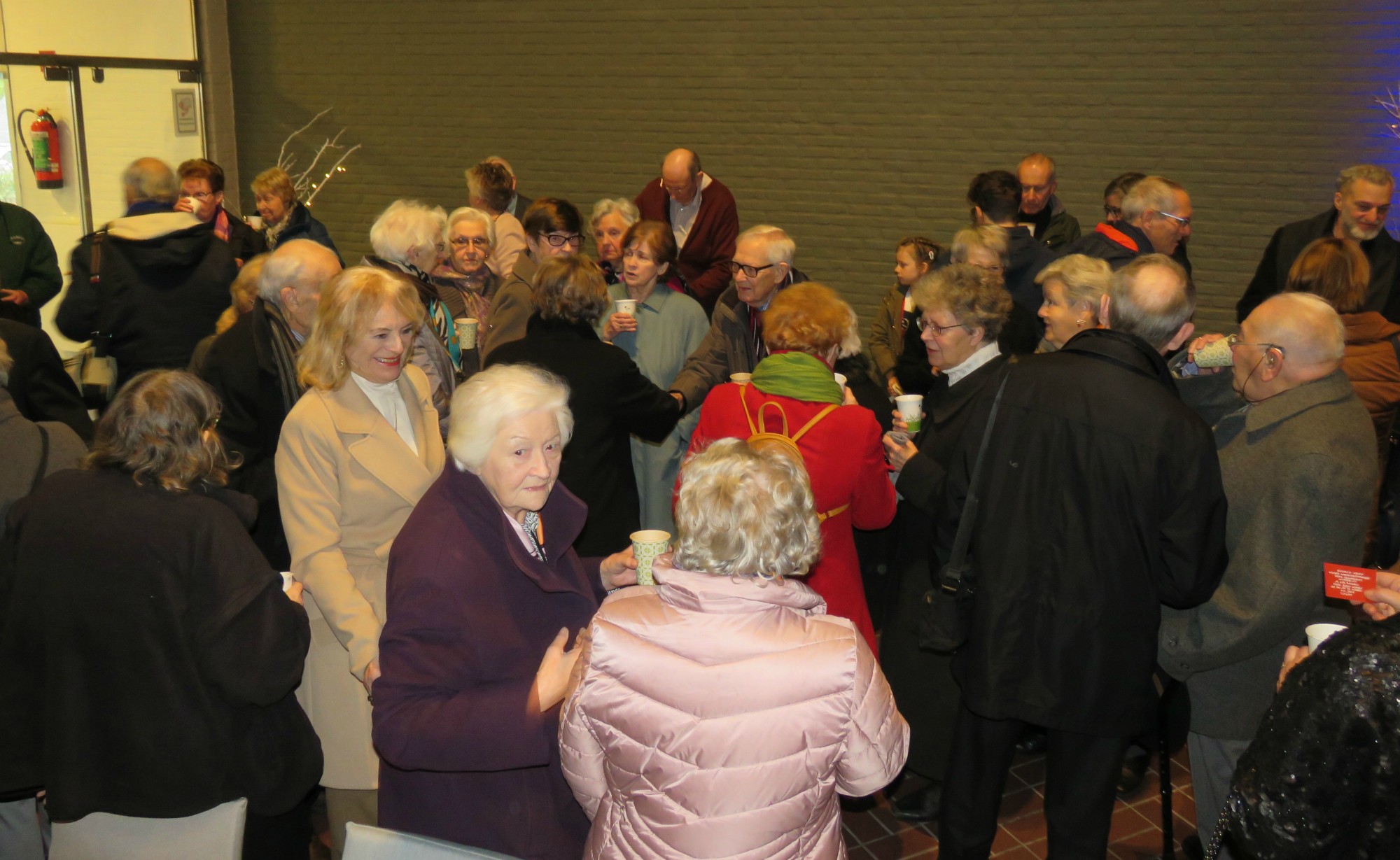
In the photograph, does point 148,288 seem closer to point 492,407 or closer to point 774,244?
point 774,244

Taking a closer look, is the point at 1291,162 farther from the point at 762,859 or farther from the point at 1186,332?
the point at 762,859

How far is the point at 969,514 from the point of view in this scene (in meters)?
3.16

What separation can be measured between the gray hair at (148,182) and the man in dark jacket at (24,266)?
2.71 feet

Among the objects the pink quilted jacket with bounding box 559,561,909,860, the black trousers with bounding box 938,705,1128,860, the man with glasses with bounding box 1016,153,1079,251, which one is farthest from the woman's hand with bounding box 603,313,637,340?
the man with glasses with bounding box 1016,153,1079,251

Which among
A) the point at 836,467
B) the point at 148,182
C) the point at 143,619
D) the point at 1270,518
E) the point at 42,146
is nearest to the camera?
the point at 143,619

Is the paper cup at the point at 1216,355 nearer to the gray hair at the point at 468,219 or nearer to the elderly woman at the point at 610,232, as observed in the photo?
the elderly woman at the point at 610,232

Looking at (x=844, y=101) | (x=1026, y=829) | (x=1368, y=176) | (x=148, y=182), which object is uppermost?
(x=844, y=101)

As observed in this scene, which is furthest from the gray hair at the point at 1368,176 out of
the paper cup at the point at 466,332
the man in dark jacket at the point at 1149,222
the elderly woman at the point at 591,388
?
the paper cup at the point at 466,332

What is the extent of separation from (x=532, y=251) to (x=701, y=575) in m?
4.01

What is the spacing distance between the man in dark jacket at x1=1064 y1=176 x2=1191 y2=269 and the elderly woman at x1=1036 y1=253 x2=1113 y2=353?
5.37 ft

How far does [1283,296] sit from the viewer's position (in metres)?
3.30

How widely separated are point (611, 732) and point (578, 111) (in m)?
8.47

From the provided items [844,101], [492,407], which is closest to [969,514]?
[492,407]

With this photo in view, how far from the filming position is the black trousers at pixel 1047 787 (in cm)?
319
